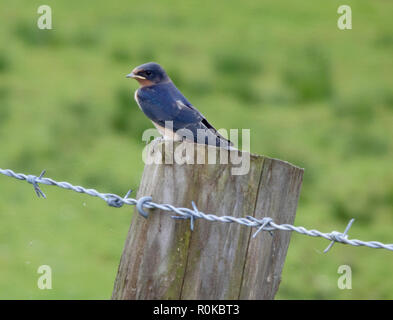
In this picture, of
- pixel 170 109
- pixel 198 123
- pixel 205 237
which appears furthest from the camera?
pixel 170 109

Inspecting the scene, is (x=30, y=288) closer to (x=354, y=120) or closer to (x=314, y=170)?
(x=314, y=170)

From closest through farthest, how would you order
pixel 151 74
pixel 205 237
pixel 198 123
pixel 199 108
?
pixel 205 237 → pixel 198 123 → pixel 151 74 → pixel 199 108

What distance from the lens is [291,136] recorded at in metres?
10.2

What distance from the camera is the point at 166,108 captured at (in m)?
4.30

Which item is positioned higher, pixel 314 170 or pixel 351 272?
pixel 314 170

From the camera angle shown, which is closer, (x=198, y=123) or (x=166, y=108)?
(x=198, y=123)

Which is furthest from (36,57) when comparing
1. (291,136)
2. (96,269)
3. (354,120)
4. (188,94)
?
(96,269)

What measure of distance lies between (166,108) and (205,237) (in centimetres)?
196

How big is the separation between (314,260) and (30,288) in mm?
2868

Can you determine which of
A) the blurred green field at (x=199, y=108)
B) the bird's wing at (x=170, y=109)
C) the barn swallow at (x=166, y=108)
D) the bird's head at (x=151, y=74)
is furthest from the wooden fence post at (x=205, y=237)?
the bird's head at (x=151, y=74)

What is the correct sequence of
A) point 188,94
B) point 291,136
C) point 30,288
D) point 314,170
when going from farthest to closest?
point 188,94, point 291,136, point 314,170, point 30,288

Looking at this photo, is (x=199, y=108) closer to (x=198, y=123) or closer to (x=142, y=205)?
(x=198, y=123)

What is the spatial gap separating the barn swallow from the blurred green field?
1096 mm

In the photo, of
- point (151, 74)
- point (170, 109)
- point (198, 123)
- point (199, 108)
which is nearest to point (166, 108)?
point (170, 109)
